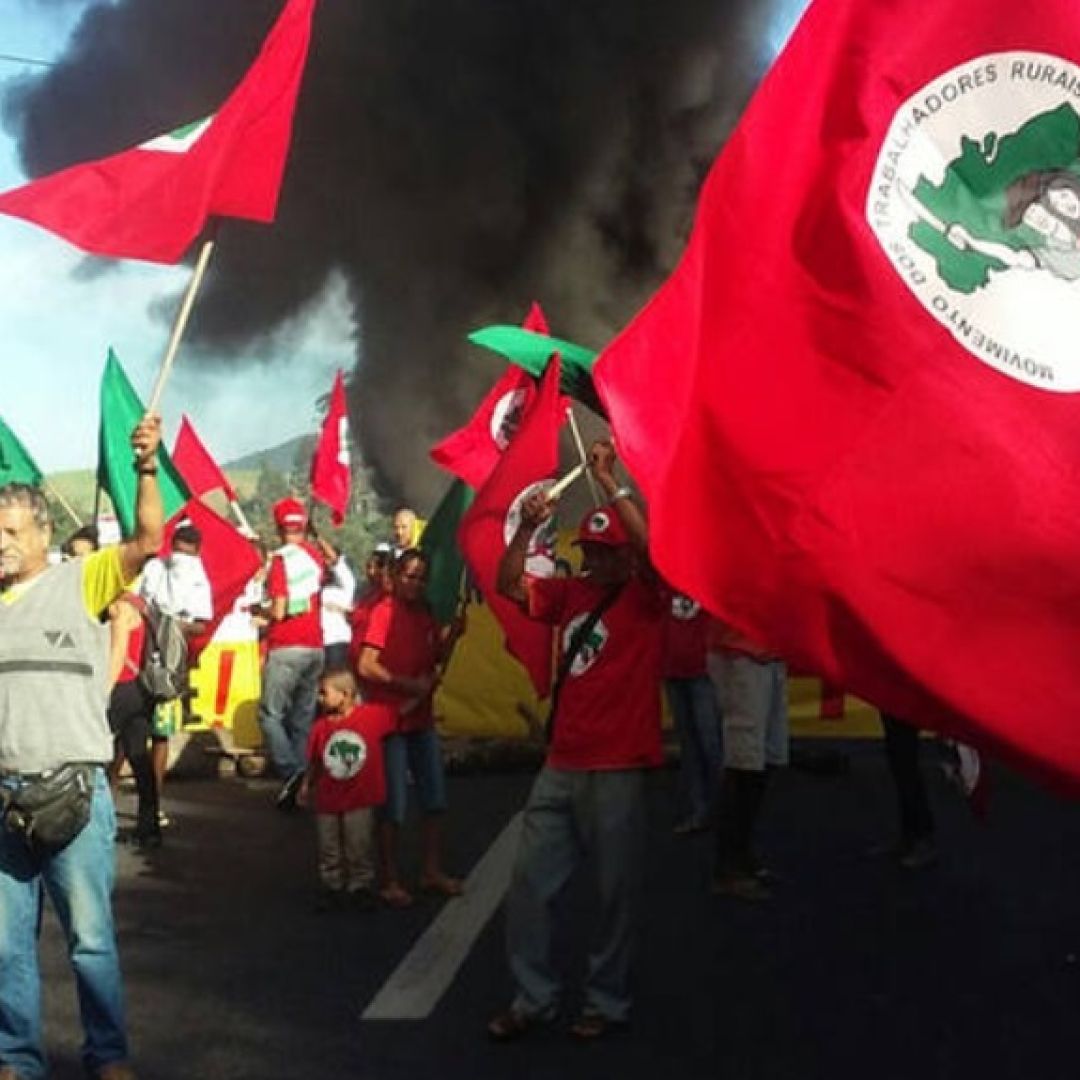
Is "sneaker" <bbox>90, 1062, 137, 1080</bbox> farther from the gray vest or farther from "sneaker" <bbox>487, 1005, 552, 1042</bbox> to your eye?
"sneaker" <bbox>487, 1005, 552, 1042</bbox>

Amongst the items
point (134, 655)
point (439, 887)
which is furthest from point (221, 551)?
point (439, 887)

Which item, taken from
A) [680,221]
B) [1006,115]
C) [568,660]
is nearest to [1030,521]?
[1006,115]

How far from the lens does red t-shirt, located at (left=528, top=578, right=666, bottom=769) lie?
215 inches

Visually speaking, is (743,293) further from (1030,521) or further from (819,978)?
(819,978)

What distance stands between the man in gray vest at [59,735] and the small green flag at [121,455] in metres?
2.23

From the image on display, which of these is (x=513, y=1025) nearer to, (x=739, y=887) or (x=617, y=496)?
(x=617, y=496)

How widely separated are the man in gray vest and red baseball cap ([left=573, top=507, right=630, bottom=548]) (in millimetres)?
1342

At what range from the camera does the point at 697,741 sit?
30.2ft

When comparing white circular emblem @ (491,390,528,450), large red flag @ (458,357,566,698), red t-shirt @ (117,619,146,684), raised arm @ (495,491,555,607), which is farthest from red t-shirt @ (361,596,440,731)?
raised arm @ (495,491,555,607)

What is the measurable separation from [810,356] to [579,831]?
7.19 feet

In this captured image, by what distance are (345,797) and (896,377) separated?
13.3 ft

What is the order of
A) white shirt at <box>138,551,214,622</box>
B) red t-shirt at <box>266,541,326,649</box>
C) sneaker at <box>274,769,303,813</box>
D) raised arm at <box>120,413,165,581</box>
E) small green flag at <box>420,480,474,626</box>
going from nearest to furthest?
1. raised arm at <box>120,413,165,581</box>
2. small green flag at <box>420,480,474,626</box>
3. white shirt at <box>138,551,214,622</box>
4. sneaker at <box>274,769,303,813</box>
5. red t-shirt at <box>266,541,326,649</box>

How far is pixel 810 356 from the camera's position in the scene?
3711 mm

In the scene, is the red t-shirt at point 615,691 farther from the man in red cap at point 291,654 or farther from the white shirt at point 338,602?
the white shirt at point 338,602
